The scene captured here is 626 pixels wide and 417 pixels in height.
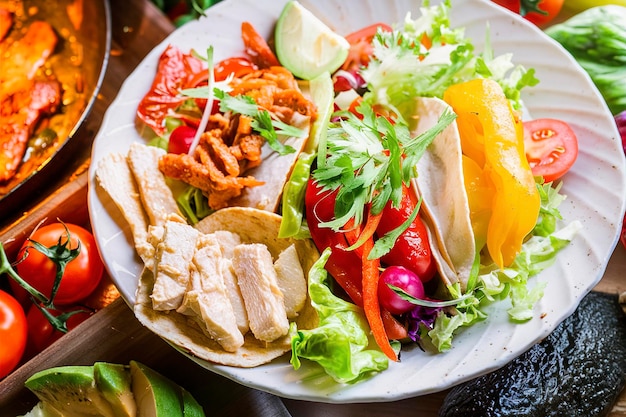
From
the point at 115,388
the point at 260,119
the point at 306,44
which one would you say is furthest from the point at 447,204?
the point at 115,388

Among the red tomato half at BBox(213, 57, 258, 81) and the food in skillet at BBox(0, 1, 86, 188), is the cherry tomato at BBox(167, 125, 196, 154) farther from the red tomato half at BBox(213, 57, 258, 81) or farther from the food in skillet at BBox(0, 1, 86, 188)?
the food in skillet at BBox(0, 1, 86, 188)

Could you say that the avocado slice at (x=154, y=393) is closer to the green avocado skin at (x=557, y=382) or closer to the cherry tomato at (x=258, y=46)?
the green avocado skin at (x=557, y=382)

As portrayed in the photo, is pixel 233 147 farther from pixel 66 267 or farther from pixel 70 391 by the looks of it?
pixel 70 391

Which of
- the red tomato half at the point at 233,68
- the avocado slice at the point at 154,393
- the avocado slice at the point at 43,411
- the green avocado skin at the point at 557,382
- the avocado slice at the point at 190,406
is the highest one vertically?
the red tomato half at the point at 233,68

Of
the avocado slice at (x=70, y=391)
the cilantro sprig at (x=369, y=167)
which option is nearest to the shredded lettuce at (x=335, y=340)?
the cilantro sprig at (x=369, y=167)

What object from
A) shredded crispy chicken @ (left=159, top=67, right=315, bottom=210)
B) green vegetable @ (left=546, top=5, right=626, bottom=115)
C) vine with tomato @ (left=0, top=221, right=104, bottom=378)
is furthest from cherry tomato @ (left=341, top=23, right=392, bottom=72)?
vine with tomato @ (left=0, top=221, right=104, bottom=378)
